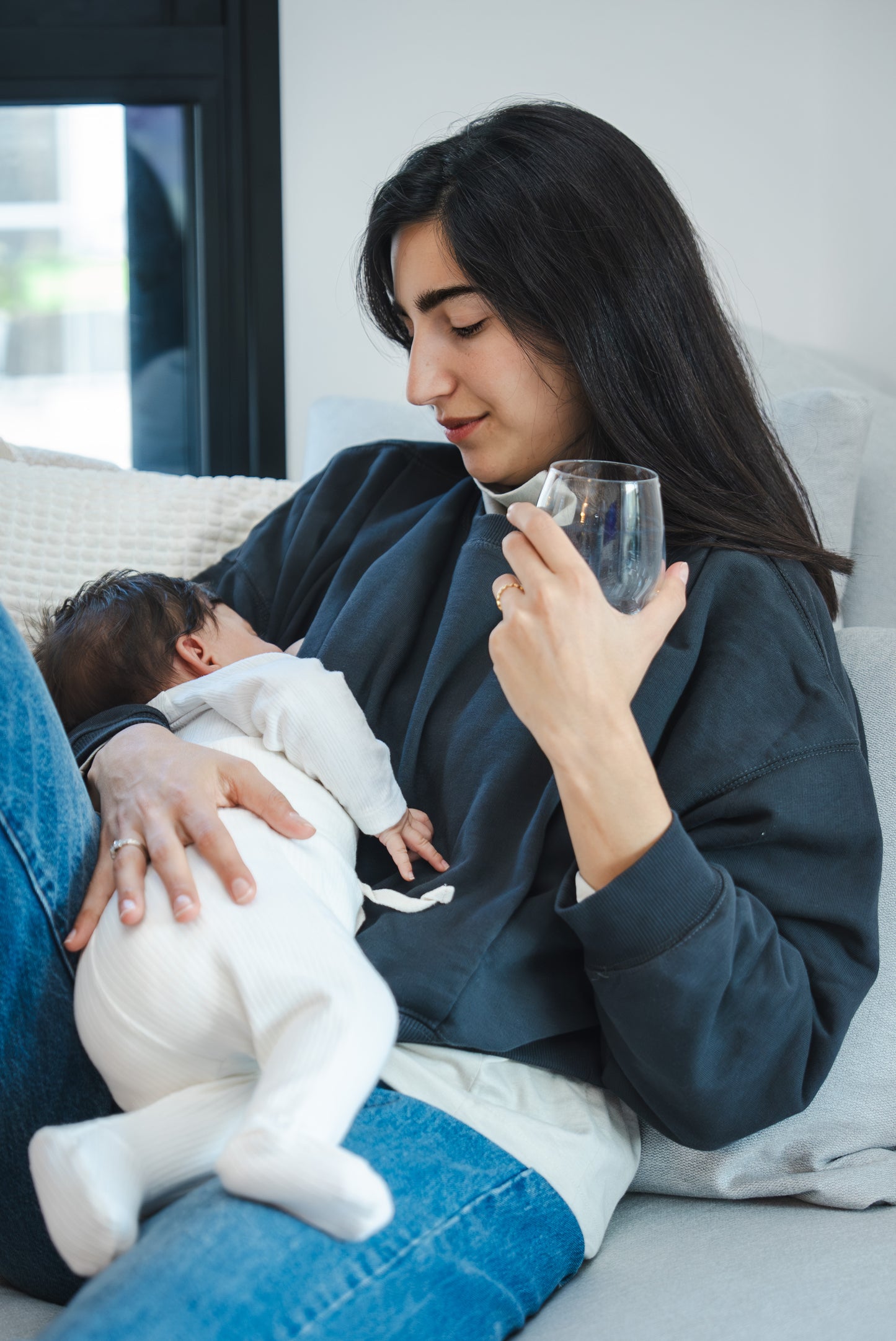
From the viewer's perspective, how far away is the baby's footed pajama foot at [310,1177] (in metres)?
0.73

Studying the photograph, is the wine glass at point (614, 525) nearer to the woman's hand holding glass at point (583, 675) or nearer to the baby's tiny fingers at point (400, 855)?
the woman's hand holding glass at point (583, 675)

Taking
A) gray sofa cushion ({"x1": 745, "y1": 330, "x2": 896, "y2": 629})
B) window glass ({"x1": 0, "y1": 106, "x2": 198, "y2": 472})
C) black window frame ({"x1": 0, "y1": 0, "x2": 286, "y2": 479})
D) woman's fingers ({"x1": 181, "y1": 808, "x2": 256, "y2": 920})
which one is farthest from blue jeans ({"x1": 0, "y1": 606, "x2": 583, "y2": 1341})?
window glass ({"x1": 0, "y1": 106, "x2": 198, "y2": 472})

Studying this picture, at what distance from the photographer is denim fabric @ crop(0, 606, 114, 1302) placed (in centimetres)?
90

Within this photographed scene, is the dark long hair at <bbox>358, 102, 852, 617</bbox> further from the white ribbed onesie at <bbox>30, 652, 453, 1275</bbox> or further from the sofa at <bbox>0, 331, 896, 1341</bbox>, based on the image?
the white ribbed onesie at <bbox>30, 652, 453, 1275</bbox>

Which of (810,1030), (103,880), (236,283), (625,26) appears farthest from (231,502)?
(625,26)

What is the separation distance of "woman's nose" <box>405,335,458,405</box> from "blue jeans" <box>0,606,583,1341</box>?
57cm

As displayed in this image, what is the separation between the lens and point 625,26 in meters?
2.47

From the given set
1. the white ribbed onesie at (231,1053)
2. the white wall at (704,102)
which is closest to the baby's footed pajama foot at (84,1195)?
the white ribbed onesie at (231,1053)

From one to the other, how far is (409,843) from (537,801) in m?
0.14

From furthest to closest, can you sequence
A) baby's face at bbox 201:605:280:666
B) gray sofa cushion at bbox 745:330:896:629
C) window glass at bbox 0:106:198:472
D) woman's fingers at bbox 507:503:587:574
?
window glass at bbox 0:106:198:472 < gray sofa cushion at bbox 745:330:896:629 < baby's face at bbox 201:605:280:666 < woman's fingers at bbox 507:503:587:574

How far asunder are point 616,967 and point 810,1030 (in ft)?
0.69

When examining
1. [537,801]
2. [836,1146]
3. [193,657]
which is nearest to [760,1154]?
[836,1146]

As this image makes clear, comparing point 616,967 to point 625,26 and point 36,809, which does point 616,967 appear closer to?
point 36,809

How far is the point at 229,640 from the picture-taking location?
1397 mm
